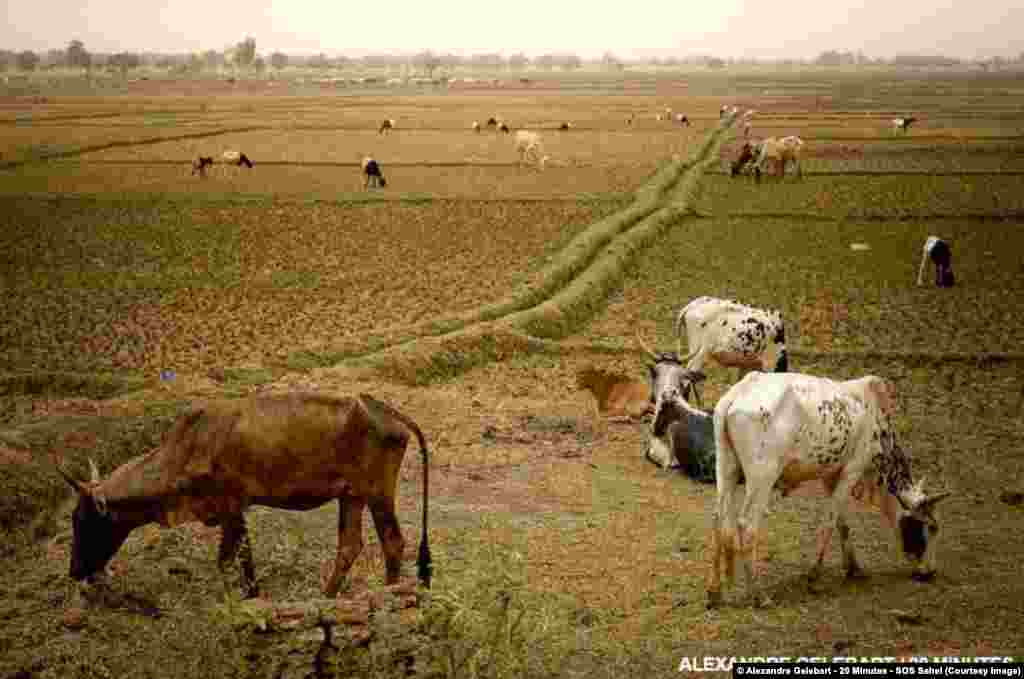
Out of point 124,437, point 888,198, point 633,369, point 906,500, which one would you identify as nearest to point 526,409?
point 633,369

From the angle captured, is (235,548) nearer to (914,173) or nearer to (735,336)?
(735,336)

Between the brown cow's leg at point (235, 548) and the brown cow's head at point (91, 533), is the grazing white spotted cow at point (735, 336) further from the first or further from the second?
the brown cow's head at point (91, 533)

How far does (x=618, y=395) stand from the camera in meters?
13.0

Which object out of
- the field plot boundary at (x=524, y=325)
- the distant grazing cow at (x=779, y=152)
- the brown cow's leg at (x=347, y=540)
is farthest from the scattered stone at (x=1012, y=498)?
the distant grazing cow at (x=779, y=152)

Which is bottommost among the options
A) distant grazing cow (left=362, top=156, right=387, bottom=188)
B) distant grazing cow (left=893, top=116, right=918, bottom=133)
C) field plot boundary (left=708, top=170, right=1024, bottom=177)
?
distant grazing cow (left=362, top=156, right=387, bottom=188)

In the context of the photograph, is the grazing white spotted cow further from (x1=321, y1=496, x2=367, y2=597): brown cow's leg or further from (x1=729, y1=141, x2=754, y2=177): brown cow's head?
(x1=729, y1=141, x2=754, y2=177): brown cow's head

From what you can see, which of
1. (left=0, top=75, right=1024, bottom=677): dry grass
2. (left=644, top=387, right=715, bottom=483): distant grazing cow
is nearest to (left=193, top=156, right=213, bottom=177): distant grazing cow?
(left=0, top=75, right=1024, bottom=677): dry grass

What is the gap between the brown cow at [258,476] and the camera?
25.5 ft

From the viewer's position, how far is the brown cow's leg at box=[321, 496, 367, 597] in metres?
7.77

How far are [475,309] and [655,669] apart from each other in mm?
11734

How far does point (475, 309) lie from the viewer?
60.3 ft

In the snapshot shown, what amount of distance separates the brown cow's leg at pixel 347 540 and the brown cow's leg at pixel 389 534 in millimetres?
113

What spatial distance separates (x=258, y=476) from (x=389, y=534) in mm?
959

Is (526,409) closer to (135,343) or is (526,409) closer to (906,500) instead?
(906,500)
